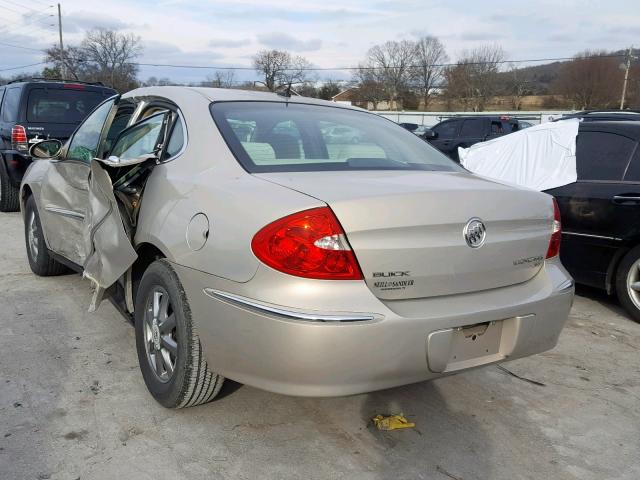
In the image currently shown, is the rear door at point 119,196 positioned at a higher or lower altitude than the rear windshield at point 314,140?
lower

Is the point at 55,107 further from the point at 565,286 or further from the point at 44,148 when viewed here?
the point at 565,286

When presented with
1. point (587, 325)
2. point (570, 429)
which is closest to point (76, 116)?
point (587, 325)

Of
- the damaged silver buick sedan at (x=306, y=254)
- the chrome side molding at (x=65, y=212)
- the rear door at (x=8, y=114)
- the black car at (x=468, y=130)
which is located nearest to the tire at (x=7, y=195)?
the rear door at (x=8, y=114)

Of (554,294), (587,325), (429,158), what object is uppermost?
(429,158)

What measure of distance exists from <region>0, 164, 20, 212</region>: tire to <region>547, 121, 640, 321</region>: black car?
7639mm

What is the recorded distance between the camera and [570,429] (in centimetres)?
292

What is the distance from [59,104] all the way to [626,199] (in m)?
7.70

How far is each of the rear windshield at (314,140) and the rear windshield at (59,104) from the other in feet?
21.0

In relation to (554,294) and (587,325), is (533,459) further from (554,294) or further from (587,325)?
(587,325)

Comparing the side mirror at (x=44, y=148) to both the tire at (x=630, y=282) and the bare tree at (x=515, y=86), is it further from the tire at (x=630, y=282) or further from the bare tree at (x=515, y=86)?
the bare tree at (x=515, y=86)

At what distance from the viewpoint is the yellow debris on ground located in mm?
2854

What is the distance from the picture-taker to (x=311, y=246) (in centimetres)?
221

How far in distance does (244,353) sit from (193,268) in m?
0.46

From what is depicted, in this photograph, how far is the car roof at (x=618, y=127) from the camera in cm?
484
